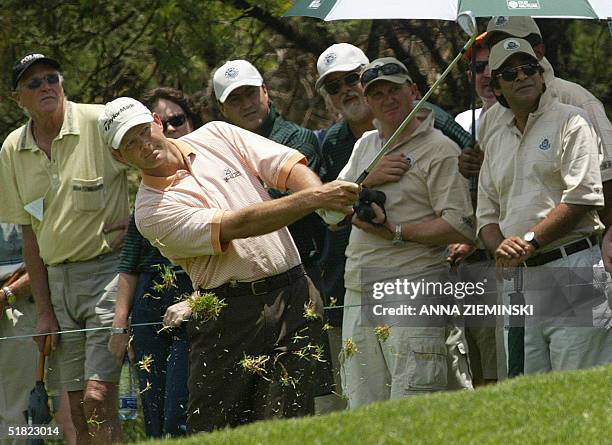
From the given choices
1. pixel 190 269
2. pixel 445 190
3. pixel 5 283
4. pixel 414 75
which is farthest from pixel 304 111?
pixel 190 269

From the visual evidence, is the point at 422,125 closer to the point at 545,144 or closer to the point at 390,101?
the point at 390,101

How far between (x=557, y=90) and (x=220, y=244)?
213cm

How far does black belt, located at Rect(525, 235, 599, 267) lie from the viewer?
7227mm

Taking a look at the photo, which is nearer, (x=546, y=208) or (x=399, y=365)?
(x=546, y=208)

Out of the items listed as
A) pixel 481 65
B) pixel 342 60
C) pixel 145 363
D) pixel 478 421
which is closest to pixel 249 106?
pixel 342 60

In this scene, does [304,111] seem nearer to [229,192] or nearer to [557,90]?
[557,90]

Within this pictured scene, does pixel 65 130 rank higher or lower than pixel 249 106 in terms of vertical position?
lower

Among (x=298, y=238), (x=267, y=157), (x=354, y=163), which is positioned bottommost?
(x=298, y=238)

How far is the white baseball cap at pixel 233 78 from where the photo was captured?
8.53 meters

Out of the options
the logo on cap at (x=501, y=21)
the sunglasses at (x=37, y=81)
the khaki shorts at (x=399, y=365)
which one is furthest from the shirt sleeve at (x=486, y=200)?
the sunglasses at (x=37, y=81)

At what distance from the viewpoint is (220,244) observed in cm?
663

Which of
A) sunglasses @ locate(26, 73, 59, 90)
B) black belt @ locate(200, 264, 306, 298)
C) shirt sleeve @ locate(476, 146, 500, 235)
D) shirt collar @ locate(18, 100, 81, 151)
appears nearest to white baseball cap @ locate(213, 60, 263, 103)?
shirt collar @ locate(18, 100, 81, 151)

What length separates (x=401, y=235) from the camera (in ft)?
25.0

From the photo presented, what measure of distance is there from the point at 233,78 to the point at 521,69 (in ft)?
6.13
